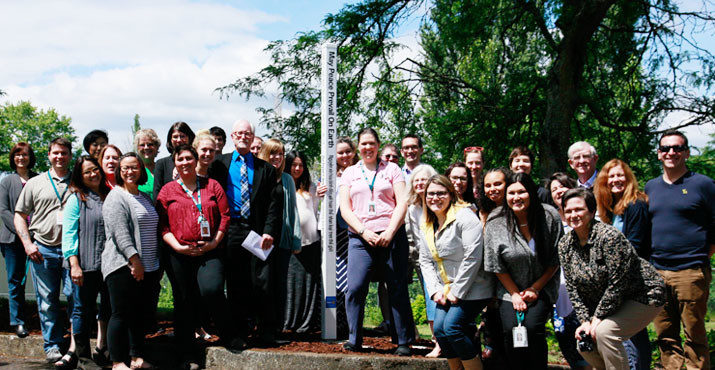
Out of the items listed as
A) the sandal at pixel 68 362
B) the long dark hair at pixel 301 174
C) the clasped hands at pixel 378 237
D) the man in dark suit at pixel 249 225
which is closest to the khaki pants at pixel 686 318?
the clasped hands at pixel 378 237

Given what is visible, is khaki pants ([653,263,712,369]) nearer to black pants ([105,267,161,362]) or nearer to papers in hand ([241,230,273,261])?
papers in hand ([241,230,273,261])

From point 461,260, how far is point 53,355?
12.7 ft

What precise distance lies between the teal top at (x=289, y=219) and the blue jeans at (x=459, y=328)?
1.93 metres

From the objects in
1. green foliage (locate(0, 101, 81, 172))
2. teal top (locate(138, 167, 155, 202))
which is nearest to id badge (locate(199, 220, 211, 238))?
teal top (locate(138, 167, 155, 202))

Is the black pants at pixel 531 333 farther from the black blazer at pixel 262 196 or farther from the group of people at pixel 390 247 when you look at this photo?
the black blazer at pixel 262 196

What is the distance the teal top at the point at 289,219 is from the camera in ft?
20.5

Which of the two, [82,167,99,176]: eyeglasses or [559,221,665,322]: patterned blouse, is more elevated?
[82,167,99,176]: eyeglasses

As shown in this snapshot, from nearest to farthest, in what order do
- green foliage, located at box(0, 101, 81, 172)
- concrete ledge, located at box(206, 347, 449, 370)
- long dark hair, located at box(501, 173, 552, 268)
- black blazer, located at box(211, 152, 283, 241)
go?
long dark hair, located at box(501, 173, 552, 268), concrete ledge, located at box(206, 347, 449, 370), black blazer, located at box(211, 152, 283, 241), green foliage, located at box(0, 101, 81, 172)

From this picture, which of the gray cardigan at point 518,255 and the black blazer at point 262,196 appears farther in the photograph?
the black blazer at point 262,196

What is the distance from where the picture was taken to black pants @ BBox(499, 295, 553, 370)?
4625 mm

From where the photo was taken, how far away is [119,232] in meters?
5.24

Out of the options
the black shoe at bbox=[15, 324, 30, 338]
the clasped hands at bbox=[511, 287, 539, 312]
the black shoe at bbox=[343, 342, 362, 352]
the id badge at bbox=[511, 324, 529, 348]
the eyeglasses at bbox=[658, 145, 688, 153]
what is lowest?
the black shoe at bbox=[343, 342, 362, 352]

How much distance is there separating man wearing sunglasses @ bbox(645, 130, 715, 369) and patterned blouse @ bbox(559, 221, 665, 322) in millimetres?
1114

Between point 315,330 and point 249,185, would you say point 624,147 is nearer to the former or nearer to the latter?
point 315,330
